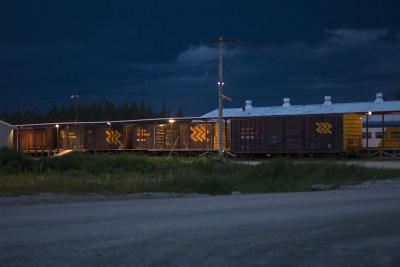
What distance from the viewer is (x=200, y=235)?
705cm

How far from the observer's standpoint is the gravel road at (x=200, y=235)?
5.82 metres

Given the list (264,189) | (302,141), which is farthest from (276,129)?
(264,189)

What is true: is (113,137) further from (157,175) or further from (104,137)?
(157,175)

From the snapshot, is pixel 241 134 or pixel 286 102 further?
pixel 286 102

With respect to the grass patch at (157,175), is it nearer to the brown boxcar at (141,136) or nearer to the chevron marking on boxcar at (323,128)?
the chevron marking on boxcar at (323,128)

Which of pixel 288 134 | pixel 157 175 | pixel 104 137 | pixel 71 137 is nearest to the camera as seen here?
pixel 157 175

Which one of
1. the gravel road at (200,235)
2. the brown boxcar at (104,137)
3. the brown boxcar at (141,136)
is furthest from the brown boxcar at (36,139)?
the gravel road at (200,235)

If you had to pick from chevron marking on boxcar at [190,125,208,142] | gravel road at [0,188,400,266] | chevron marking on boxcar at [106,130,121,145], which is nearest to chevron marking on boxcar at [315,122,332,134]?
chevron marking on boxcar at [190,125,208,142]

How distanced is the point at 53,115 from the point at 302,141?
133 meters

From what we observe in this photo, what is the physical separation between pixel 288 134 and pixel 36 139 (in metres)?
28.6

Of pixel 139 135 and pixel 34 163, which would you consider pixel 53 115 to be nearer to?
pixel 139 135

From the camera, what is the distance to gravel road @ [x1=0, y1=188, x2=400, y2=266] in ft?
19.1

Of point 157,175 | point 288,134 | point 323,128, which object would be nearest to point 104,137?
point 288,134

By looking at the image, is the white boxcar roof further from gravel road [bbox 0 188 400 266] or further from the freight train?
gravel road [bbox 0 188 400 266]
